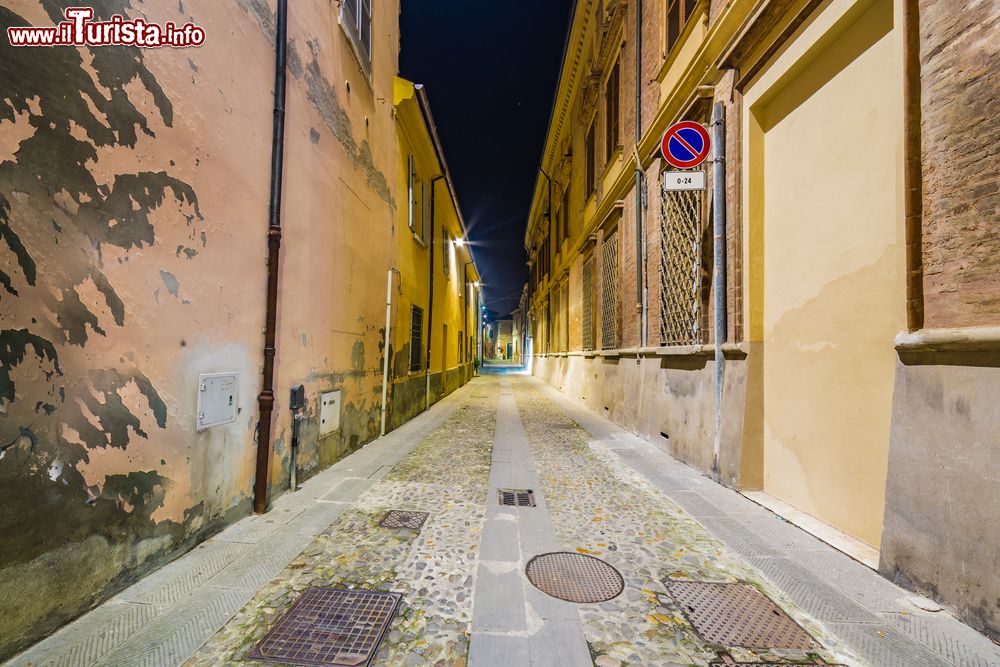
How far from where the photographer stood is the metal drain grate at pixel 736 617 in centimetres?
203

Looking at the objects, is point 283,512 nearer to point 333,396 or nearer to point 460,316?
point 333,396

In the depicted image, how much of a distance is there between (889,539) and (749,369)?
199 centimetres

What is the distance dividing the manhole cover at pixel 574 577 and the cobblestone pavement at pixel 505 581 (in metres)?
0.07

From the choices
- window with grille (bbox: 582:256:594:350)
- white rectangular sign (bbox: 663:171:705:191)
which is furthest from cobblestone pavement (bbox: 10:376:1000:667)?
window with grille (bbox: 582:256:594:350)

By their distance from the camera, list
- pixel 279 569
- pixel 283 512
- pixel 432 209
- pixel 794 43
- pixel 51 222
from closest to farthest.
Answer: pixel 51 222 → pixel 279 569 → pixel 283 512 → pixel 794 43 → pixel 432 209

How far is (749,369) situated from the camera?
4.31m

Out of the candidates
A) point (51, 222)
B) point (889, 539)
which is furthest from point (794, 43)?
point (51, 222)

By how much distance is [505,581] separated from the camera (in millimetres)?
2535

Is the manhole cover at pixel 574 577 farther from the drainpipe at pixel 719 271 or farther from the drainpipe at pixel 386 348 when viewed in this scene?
the drainpipe at pixel 386 348

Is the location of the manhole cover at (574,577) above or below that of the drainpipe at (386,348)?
below

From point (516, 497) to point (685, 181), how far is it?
14.1 feet

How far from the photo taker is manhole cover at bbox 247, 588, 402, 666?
1882 mm

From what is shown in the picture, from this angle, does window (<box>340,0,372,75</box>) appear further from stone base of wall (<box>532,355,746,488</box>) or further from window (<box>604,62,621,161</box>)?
stone base of wall (<box>532,355,746,488</box>)

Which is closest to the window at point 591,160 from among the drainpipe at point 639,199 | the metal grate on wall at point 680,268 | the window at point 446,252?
the drainpipe at point 639,199
